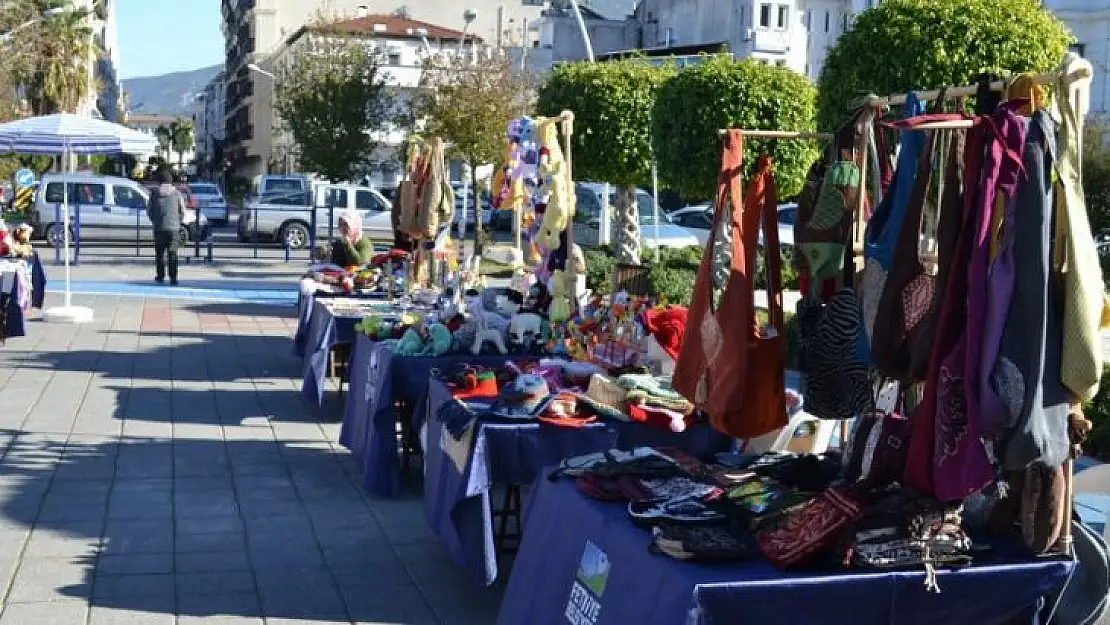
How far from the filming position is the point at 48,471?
8086 millimetres

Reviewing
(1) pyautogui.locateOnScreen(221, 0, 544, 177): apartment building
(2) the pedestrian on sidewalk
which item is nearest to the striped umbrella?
(2) the pedestrian on sidewalk

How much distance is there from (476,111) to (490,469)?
22973 mm

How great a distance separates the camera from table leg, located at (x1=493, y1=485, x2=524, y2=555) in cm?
639

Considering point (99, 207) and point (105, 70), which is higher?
point (105, 70)

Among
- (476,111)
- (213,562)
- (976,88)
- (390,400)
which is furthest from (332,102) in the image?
(976,88)

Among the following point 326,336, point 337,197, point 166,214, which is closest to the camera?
point 326,336

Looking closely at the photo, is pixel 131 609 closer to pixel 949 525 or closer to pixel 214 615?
pixel 214 615

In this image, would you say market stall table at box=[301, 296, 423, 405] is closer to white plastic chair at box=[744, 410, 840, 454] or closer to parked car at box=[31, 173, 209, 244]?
white plastic chair at box=[744, 410, 840, 454]

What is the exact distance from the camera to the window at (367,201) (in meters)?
30.0

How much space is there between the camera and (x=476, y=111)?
2809 centimetres

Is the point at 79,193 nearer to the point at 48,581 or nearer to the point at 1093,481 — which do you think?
the point at 48,581

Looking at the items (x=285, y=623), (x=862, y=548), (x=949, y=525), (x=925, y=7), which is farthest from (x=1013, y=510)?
(x=925, y=7)

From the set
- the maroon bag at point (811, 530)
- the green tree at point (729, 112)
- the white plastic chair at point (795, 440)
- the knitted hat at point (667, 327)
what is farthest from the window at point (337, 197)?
the maroon bag at point (811, 530)

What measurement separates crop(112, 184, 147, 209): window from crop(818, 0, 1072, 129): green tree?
22268mm
